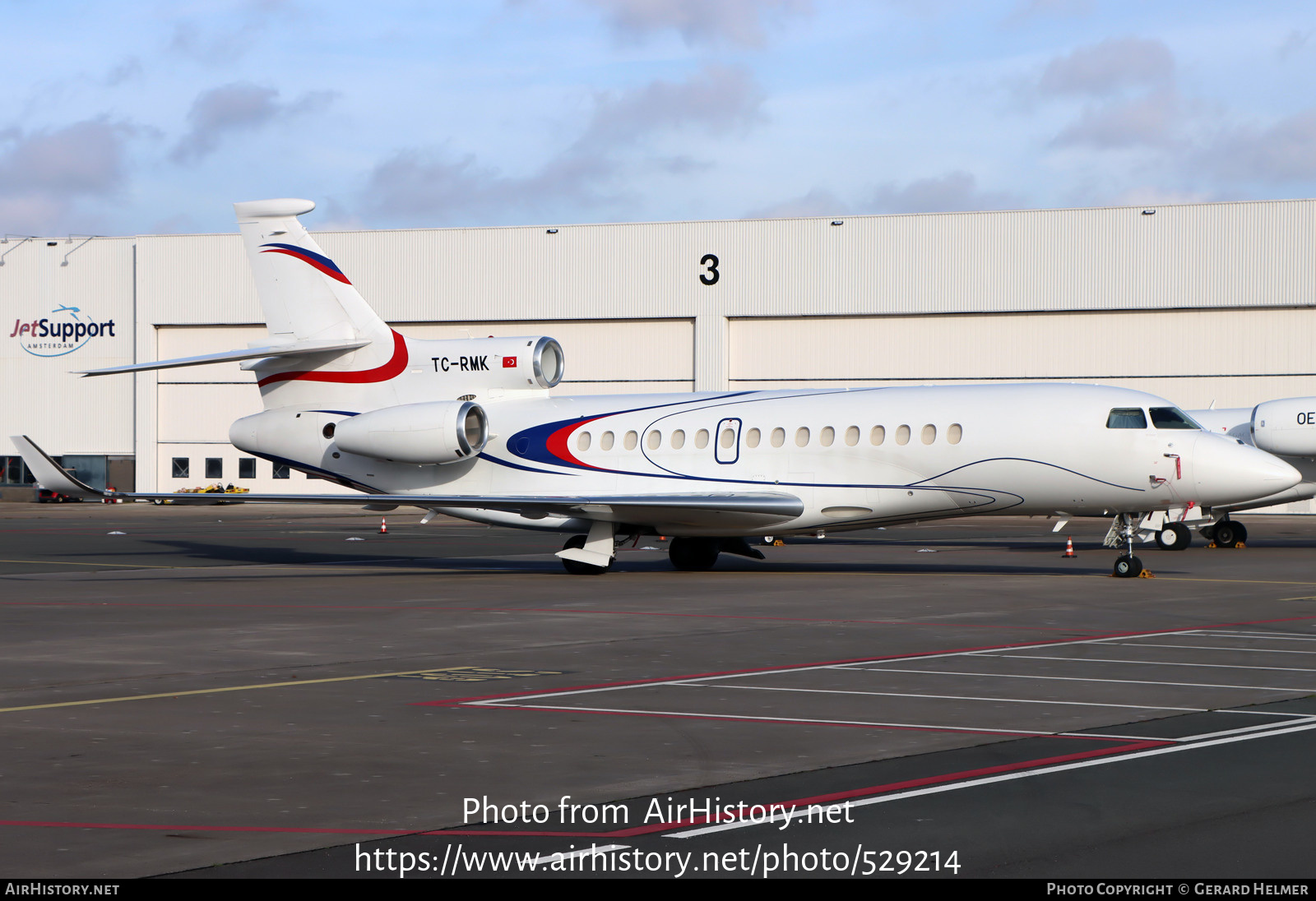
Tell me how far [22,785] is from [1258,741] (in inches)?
313

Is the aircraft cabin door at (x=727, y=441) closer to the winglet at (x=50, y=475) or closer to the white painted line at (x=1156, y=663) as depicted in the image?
the winglet at (x=50, y=475)

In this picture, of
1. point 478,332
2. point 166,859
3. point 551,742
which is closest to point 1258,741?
point 551,742

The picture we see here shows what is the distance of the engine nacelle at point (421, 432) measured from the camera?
88.3ft

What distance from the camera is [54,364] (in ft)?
223

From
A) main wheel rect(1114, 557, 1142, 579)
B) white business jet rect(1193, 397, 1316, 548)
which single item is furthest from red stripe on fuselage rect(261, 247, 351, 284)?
white business jet rect(1193, 397, 1316, 548)

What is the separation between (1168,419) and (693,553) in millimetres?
9143

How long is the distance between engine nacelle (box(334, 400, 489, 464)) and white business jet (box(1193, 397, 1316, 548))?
16618 millimetres

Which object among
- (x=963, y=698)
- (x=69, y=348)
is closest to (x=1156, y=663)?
(x=963, y=698)

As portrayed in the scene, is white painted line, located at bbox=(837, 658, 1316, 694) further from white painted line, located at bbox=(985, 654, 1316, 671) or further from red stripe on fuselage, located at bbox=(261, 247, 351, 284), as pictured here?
red stripe on fuselage, located at bbox=(261, 247, 351, 284)

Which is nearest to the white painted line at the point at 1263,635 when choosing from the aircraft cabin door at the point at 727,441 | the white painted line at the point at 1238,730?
the white painted line at the point at 1238,730

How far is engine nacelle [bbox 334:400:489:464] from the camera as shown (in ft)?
88.3

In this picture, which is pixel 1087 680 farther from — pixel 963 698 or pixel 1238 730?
pixel 1238 730

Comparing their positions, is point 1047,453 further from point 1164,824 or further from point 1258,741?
point 1164,824

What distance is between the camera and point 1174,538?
33.2 metres
